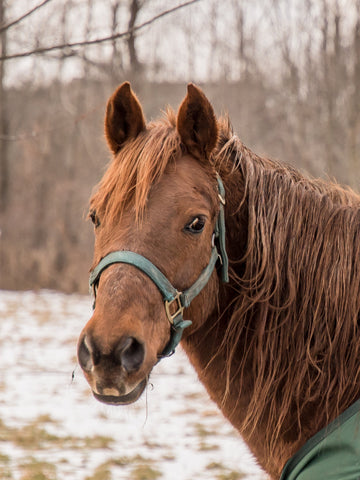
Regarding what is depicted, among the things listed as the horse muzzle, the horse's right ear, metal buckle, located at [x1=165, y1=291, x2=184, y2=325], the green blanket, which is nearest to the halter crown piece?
metal buckle, located at [x1=165, y1=291, x2=184, y2=325]

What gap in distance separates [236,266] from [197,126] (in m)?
0.59

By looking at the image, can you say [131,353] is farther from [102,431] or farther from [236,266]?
[102,431]

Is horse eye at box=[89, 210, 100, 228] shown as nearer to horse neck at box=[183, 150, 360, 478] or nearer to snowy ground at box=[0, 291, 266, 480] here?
horse neck at box=[183, 150, 360, 478]

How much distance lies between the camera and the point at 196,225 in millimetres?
1994

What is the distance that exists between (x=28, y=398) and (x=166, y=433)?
1.98 m

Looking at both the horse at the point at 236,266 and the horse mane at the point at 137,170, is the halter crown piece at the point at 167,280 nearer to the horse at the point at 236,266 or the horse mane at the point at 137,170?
the horse at the point at 236,266

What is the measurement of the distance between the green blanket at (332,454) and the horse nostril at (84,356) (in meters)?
0.88

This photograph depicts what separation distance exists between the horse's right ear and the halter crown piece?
0.43 m

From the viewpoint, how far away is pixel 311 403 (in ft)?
6.84

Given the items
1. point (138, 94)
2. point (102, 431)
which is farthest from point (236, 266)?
point (138, 94)

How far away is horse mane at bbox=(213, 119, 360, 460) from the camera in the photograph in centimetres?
205

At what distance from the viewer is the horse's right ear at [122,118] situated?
7.20 feet

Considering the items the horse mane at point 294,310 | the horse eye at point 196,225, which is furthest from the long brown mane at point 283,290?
the horse eye at point 196,225

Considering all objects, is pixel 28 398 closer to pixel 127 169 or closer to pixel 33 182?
pixel 127 169
